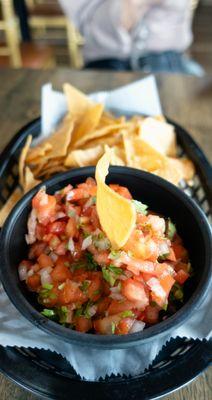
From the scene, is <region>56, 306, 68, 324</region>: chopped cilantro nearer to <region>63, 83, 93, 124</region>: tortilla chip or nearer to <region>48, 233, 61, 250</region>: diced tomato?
<region>48, 233, 61, 250</region>: diced tomato

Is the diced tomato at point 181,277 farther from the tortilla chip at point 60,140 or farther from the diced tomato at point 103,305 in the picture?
the tortilla chip at point 60,140

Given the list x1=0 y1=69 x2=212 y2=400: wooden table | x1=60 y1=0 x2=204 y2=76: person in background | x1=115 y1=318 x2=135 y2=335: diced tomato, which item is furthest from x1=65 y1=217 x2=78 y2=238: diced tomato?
x1=60 y1=0 x2=204 y2=76: person in background

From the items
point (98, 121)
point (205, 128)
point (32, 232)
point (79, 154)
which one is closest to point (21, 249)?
point (32, 232)

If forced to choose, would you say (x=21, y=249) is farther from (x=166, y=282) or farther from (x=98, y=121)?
(x=98, y=121)

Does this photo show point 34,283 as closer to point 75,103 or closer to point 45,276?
point 45,276

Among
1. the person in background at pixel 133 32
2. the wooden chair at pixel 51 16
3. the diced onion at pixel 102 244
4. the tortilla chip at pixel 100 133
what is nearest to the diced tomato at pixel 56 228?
the diced onion at pixel 102 244
